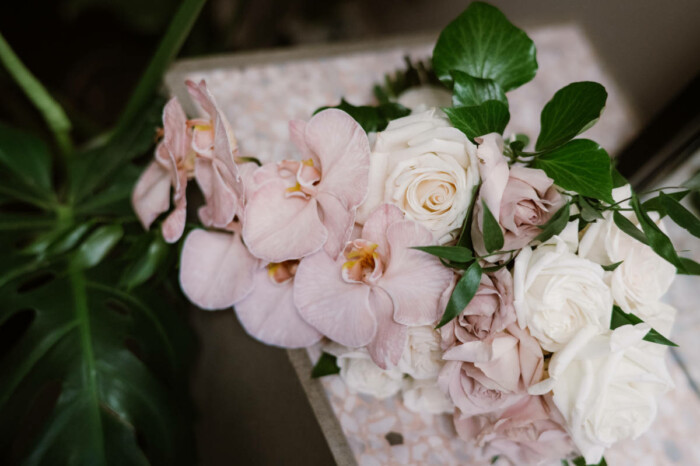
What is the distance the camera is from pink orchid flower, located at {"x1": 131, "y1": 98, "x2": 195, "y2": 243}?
18.6 inches

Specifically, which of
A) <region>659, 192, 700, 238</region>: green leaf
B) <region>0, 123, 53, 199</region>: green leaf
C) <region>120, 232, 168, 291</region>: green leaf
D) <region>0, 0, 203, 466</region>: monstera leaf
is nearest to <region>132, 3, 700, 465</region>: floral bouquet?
<region>659, 192, 700, 238</region>: green leaf

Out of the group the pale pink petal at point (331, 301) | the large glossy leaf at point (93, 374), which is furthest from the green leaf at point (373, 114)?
the large glossy leaf at point (93, 374)

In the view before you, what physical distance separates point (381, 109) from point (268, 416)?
0.40 m

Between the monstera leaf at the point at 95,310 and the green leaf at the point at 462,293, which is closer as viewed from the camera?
the green leaf at the point at 462,293

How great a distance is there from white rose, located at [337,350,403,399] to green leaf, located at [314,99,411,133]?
22cm

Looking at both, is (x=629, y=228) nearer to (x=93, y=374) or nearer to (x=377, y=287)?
(x=377, y=287)

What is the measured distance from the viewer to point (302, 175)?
44 cm

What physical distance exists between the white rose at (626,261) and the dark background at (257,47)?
291mm

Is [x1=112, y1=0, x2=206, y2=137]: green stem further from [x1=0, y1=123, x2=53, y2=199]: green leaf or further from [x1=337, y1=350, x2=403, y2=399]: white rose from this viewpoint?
[x1=337, y1=350, x2=403, y2=399]: white rose

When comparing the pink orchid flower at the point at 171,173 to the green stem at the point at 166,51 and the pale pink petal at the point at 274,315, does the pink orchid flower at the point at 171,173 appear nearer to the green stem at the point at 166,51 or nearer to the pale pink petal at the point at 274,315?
the pale pink petal at the point at 274,315

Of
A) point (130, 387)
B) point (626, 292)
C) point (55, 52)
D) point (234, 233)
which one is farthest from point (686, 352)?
point (55, 52)

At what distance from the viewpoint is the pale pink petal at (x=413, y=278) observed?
16.1 inches

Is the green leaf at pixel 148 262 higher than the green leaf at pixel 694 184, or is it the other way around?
the green leaf at pixel 148 262

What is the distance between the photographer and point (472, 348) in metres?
0.41
